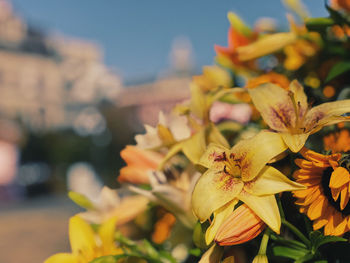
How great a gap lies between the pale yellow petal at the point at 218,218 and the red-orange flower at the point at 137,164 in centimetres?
13

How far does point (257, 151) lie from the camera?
0.26 m

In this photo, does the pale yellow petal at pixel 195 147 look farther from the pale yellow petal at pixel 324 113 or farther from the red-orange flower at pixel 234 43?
the red-orange flower at pixel 234 43

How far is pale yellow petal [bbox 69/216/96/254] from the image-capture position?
35 centimetres

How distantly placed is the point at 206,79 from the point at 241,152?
0.92 feet

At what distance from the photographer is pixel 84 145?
784 cm

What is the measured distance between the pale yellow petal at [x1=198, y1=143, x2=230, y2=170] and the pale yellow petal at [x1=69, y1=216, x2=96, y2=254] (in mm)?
138

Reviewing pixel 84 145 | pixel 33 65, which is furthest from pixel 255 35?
pixel 33 65

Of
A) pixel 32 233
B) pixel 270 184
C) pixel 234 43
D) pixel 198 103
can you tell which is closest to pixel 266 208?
pixel 270 184

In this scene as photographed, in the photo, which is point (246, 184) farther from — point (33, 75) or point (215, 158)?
point (33, 75)

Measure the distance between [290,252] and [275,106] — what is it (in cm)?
10

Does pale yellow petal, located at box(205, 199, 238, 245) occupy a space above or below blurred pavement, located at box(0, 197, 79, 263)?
above

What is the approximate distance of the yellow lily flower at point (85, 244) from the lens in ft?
1.13

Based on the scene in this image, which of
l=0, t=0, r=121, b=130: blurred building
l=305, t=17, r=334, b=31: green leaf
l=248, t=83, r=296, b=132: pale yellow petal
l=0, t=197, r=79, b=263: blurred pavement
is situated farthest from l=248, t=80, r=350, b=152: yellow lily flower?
l=0, t=0, r=121, b=130: blurred building

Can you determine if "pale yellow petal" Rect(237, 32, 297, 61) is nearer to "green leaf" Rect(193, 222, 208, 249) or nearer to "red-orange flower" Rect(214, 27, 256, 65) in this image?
"red-orange flower" Rect(214, 27, 256, 65)
